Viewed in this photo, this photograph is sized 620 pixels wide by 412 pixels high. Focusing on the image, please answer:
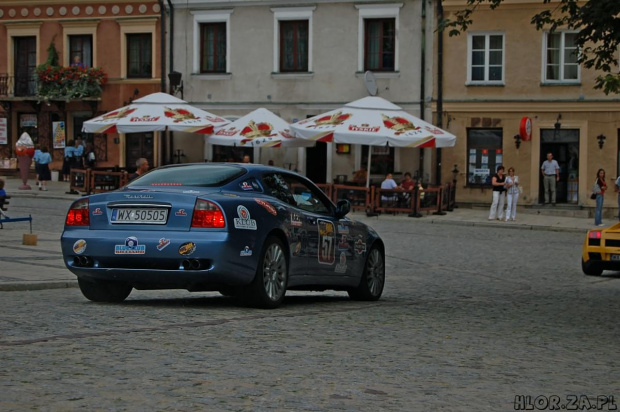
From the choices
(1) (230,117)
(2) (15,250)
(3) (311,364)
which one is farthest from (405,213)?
(3) (311,364)

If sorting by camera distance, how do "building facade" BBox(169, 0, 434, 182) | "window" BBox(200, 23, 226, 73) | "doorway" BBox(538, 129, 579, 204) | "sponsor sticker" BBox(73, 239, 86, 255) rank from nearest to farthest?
"sponsor sticker" BBox(73, 239, 86, 255)
"doorway" BBox(538, 129, 579, 204)
"building facade" BBox(169, 0, 434, 182)
"window" BBox(200, 23, 226, 73)

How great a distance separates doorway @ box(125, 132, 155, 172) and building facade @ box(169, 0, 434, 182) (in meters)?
1.27

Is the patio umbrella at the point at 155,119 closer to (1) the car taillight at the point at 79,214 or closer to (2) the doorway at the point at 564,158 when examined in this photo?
(2) the doorway at the point at 564,158

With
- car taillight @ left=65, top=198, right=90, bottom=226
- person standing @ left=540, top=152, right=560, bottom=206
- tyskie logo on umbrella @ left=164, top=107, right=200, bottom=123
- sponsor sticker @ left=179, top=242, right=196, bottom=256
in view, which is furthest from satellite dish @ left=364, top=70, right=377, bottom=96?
sponsor sticker @ left=179, top=242, right=196, bottom=256

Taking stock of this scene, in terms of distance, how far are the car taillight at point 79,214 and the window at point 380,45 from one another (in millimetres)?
31173

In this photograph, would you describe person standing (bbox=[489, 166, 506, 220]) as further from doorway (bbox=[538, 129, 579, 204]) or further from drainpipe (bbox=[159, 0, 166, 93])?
drainpipe (bbox=[159, 0, 166, 93])

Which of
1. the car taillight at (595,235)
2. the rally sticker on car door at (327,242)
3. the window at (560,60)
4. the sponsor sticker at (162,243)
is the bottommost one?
the car taillight at (595,235)

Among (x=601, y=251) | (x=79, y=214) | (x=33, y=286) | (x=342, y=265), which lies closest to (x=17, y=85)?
(x=601, y=251)

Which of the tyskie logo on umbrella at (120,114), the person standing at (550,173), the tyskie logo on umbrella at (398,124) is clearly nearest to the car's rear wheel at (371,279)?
the tyskie logo on umbrella at (398,124)

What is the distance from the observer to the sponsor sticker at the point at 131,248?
11.2 metres

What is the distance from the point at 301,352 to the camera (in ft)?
29.4

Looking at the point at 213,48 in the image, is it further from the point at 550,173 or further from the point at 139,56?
the point at 550,173

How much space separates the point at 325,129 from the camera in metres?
34.1

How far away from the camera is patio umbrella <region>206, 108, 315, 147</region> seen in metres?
36.0
